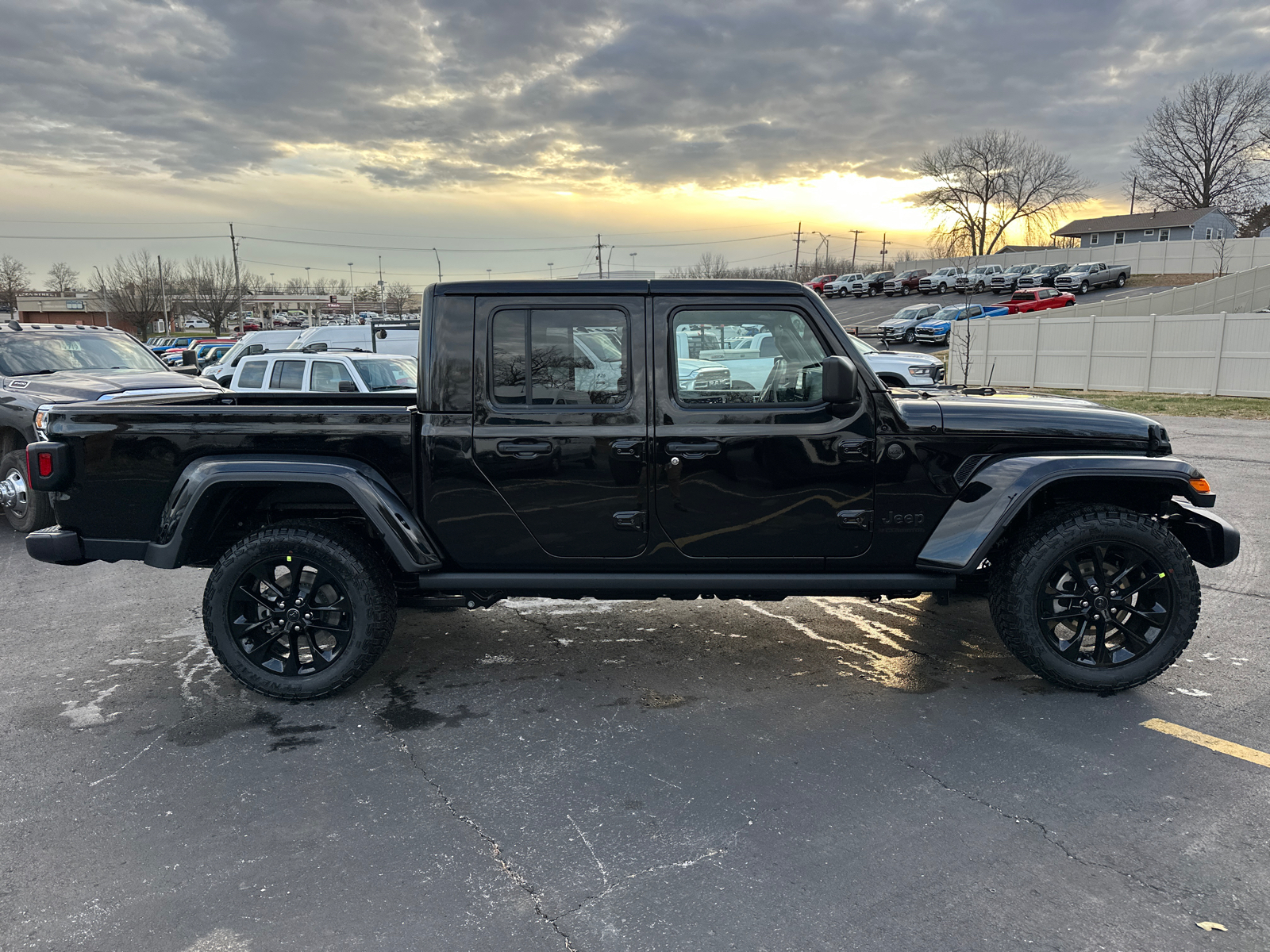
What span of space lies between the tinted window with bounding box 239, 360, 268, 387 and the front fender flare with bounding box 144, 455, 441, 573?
8.79 metres

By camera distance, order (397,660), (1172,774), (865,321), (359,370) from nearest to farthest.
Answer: (1172,774), (397,660), (359,370), (865,321)

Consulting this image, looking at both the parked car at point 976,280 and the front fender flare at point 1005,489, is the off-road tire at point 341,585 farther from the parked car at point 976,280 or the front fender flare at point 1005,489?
the parked car at point 976,280

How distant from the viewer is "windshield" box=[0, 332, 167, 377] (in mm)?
8953

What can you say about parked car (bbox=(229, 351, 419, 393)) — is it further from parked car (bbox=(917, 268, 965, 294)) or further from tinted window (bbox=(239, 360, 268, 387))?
parked car (bbox=(917, 268, 965, 294))

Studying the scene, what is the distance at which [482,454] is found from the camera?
412 cm

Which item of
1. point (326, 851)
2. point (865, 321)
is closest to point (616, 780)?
point (326, 851)

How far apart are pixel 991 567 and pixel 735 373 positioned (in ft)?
5.66

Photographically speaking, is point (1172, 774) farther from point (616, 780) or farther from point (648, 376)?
point (648, 376)

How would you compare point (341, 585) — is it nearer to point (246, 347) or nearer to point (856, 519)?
point (856, 519)

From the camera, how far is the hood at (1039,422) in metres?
4.13

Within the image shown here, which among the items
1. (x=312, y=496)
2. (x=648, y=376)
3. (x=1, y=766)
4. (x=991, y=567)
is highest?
(x=648, y=376)

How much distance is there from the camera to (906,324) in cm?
3916

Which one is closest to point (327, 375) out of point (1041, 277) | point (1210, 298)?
point (1210, 298)

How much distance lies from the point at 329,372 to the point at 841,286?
55638 mm
